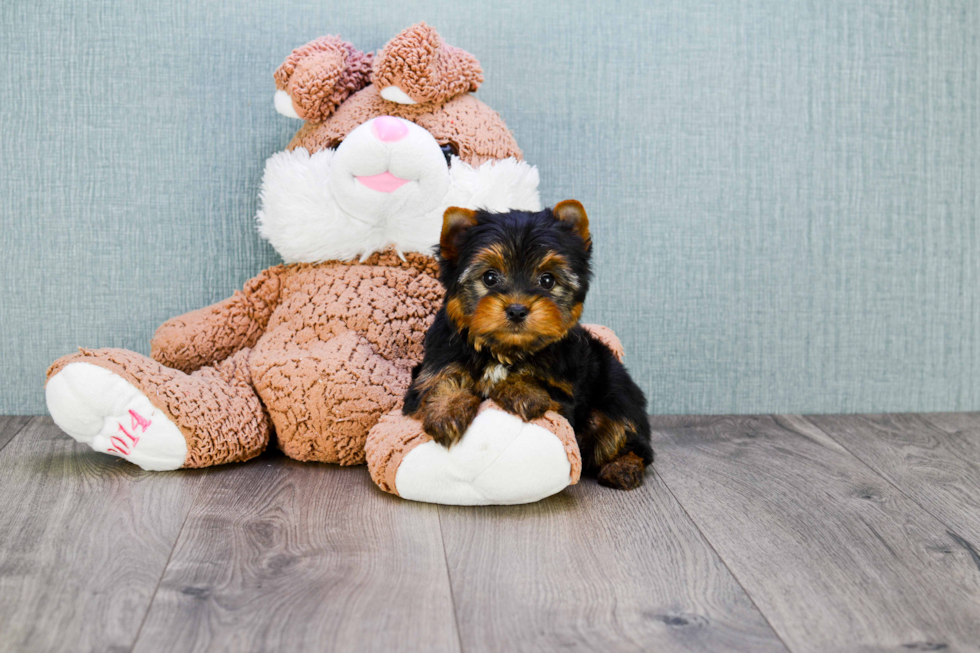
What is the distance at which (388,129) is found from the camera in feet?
6.91

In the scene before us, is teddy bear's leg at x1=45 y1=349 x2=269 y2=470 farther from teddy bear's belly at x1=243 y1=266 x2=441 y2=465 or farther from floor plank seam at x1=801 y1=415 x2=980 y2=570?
floor plank seam at x1=801 y1=415 x2=980 y2=570

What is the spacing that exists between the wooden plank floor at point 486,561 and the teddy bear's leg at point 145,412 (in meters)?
0.07

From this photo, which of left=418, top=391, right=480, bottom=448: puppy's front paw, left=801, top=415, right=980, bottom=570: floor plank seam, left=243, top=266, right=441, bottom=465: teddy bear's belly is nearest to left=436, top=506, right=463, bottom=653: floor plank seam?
left=418, top=391, right=480, bottom=448: puppy's front paw

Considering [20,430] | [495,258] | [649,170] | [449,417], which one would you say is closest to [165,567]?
[449,417]

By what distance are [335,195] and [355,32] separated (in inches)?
27.4

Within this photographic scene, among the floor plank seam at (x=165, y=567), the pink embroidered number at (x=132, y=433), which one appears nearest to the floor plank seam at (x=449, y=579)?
the floor plank seam at (x=165, y=567)

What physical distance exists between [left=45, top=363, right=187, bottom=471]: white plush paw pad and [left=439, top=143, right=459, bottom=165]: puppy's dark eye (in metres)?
1.00

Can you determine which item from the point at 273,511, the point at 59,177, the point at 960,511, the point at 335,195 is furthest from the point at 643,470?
the point at 59,177

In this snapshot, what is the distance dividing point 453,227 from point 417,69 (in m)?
0.54

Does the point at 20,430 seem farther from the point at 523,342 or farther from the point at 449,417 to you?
the point at 523,342

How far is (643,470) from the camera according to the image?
6.91 feet

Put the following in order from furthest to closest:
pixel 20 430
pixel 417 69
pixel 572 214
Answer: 1. pixel 20 430
2. pixel 417 69
3. pixel 572 214

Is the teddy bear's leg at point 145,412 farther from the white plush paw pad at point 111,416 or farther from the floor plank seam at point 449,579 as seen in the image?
the floor plank seam at point 449,579

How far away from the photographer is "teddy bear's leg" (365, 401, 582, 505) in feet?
5.93
